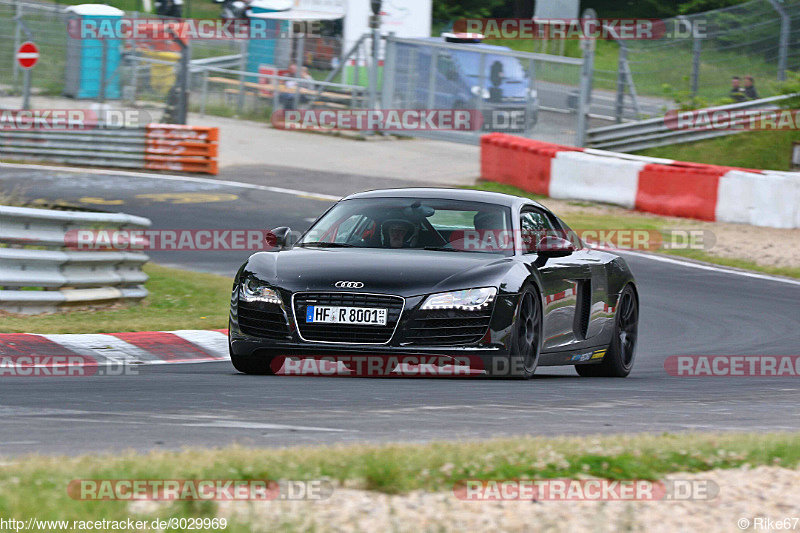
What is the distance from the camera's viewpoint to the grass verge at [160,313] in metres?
10.4

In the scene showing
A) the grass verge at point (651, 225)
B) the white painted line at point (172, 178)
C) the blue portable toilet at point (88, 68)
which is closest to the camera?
the grass verge at point (651, 225)

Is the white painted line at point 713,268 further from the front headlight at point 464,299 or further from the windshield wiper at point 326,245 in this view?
the front headlight at point 464,299

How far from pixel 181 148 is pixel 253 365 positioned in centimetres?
1719

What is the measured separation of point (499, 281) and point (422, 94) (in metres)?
22.2

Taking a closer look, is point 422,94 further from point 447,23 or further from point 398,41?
point 447,23

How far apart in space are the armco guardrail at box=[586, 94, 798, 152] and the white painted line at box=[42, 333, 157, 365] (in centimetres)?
1717

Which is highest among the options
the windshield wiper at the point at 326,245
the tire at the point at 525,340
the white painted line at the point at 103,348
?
the windshield wiper at the point at 326,245

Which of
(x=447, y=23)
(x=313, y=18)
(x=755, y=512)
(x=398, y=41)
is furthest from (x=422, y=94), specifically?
(x=755, y=512)

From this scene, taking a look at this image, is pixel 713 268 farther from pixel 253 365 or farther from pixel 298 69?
pixel 298 69

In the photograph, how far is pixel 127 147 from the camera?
25.0 m

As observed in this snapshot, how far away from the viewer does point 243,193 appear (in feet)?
73.4

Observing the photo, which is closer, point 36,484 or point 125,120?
point 36,484

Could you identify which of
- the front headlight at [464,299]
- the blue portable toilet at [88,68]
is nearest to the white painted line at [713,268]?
the front headlight at [464,299]

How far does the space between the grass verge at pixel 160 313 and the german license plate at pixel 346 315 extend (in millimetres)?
3002
